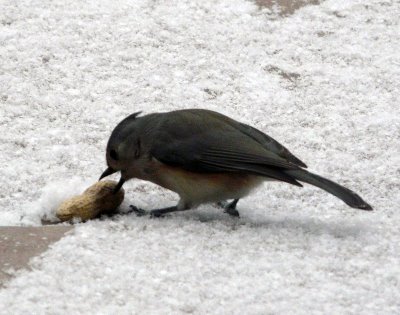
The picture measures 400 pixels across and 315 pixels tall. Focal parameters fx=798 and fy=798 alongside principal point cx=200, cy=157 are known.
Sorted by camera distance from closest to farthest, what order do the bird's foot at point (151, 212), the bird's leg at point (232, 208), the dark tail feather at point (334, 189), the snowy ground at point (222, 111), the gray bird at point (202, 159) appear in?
1. the snowy ground at point (222, 111)
2. the dark tail feather at point (334, 189)
3. the gray bird at point (202, 159)
4. the bird's foot at point (151, 212)
5. the bird's leg at point (232, 208)

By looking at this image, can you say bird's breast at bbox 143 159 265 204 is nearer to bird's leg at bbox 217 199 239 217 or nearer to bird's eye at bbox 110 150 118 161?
bird's leg at bbox 217 199 239 217

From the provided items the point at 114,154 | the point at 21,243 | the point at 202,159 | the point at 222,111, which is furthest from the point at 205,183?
the point at 222,111

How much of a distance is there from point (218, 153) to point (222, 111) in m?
1.41

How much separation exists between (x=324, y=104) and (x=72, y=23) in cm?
219

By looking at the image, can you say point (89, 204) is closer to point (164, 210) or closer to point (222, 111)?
point (164, 210)

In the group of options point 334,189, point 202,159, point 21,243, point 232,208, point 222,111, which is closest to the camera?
point 21,243

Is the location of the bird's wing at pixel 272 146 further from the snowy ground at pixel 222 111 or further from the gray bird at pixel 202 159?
the snowy ground at pixel 222 111

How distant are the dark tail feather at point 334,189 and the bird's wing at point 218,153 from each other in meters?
0.04

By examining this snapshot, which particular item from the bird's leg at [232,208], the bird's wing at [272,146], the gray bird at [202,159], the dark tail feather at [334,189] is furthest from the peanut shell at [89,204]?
the dark tail feather at [334,189]

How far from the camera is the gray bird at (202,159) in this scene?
422cm

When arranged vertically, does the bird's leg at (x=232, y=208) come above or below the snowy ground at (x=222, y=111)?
below

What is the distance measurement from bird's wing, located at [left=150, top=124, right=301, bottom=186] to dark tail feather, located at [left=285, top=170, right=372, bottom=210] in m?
0.04

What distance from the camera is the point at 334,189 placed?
13.6 feet

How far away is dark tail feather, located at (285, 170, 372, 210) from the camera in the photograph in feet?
13.4
